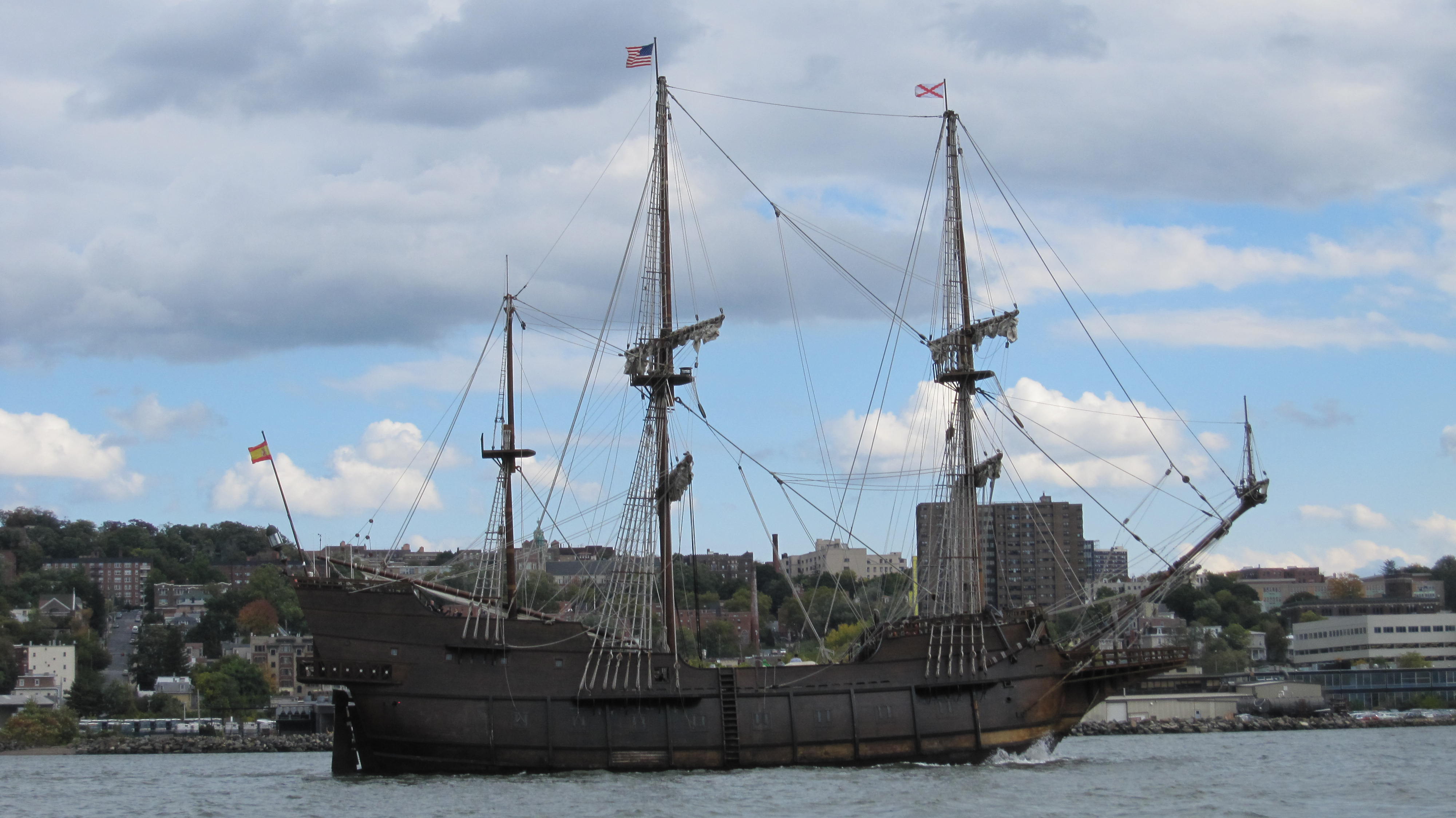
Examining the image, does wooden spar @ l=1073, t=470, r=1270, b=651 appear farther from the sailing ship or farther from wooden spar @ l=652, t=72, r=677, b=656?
wooden spar @ l=652, t=72, r=677, b=656

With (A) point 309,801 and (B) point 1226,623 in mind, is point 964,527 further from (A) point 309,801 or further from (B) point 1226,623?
(B) point 1226,623

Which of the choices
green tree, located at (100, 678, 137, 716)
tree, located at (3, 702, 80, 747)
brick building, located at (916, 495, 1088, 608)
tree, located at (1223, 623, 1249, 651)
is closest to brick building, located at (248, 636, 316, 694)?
green tree, located at (100, 678, 137, 716)

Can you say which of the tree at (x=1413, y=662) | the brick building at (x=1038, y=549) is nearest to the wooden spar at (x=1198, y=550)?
the tree at (x=1413, y=662)

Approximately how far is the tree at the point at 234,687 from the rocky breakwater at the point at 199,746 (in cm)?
2236

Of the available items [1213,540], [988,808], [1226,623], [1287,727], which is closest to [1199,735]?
[1287,727]

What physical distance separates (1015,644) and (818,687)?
7227 millimetres

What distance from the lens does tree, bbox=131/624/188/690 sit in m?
150

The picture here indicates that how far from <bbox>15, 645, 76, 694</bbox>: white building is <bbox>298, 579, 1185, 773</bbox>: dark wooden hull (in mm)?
102209

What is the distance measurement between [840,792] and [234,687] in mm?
98411

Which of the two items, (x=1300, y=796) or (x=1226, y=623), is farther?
(x=1226, y=623)

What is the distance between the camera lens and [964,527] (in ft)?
185

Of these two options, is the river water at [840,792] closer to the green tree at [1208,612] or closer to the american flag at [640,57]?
the american flag at [640,57]

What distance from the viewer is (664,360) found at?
55.1m

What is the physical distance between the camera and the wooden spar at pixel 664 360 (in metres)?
53.6
